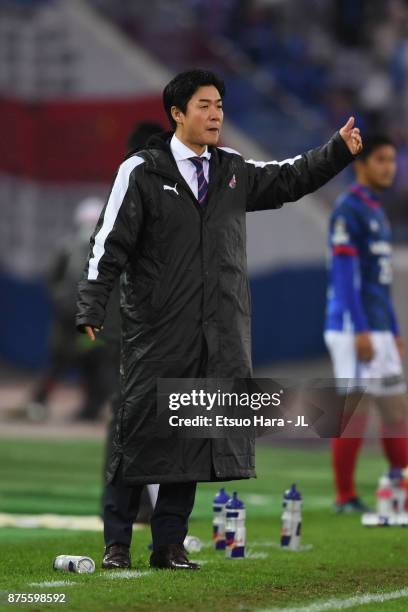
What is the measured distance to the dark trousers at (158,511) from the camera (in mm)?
6926

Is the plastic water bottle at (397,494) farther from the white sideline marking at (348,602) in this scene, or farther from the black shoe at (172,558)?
the white sideline marking at (348,602)

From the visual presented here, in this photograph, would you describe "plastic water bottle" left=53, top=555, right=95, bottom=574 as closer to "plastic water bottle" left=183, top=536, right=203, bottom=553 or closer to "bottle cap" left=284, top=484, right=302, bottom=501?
"plastic water bottle" left=183, top=536, right=203, bottom=553

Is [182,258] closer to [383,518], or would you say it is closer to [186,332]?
[186,332]

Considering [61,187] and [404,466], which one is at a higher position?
[61,187]

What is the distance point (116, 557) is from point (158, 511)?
0.26 metres

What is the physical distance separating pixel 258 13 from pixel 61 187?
12.6ft

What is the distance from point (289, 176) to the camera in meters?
7.06

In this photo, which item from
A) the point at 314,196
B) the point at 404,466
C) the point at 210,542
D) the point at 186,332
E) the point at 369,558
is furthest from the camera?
the point at 314,196

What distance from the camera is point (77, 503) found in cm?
1099

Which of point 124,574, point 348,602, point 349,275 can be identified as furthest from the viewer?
point 349,275

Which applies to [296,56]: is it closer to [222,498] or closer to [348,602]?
[222,498]

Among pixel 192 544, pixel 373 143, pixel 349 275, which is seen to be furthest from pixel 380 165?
pixel 192 544


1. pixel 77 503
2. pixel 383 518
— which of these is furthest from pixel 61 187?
pixel 383 518

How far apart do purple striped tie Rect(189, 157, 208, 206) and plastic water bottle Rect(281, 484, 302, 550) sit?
1808 mm
